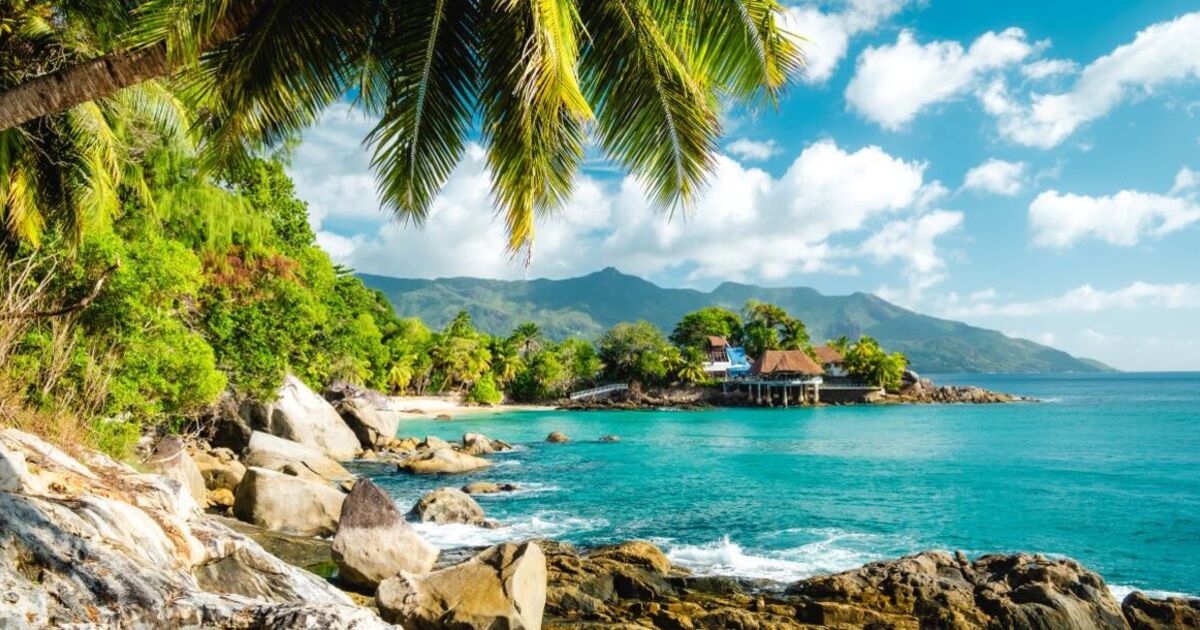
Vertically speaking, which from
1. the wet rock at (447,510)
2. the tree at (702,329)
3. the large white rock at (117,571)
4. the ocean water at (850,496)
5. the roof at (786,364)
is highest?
the tree at (702,329)

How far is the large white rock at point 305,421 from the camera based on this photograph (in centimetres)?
2325

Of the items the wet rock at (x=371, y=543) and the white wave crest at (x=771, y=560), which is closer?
the wet rock at (x=371, y=543)

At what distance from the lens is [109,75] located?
5086 mm

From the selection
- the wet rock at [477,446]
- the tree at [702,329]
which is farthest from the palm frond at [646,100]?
the tree at [702,329]

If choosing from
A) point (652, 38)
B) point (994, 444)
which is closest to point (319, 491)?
point (652, 38)

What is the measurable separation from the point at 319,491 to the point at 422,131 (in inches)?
393

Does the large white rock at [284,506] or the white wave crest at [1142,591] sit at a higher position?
the large white rock at [284,506]

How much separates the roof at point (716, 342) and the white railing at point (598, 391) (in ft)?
45.9

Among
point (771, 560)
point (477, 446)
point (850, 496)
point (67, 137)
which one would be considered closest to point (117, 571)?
point (67, 137)

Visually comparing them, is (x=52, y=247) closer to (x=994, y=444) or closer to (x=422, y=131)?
(x=422, y=131)

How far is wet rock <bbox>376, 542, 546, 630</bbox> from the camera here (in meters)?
7.73

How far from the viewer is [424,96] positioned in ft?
19.0

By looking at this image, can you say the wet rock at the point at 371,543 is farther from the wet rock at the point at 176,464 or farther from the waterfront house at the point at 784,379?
the waterfront house at the point at 784,379

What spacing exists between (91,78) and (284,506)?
9.95m
